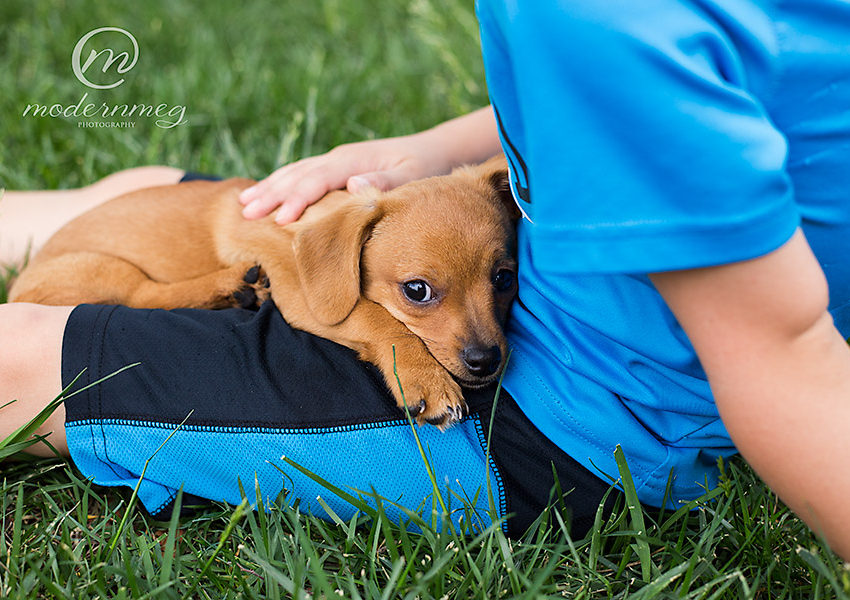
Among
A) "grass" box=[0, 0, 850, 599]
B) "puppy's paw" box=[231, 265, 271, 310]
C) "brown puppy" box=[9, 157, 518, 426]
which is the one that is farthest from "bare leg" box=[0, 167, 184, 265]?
"puppy's paw" box=[231, 265, 271, 310]

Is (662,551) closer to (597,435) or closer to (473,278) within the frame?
(597,435)

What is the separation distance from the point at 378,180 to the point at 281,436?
3.30 feet

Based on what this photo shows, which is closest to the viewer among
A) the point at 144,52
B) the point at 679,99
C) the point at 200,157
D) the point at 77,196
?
the point at 679,99

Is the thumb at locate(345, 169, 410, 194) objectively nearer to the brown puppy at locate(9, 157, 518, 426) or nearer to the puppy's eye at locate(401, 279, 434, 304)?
the brown puppy at locate(9, 157, 518, 426)

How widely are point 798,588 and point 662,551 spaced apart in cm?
31

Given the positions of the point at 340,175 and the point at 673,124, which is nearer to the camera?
the point at 673,124

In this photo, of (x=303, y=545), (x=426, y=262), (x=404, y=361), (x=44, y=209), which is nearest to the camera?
(x=303, y=545)

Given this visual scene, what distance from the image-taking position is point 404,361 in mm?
2156

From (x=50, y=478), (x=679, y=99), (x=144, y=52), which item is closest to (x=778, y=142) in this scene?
(x=679, y=99)

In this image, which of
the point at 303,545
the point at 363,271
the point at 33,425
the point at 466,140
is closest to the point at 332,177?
the point at 363,271

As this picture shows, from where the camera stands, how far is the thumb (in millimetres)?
2629

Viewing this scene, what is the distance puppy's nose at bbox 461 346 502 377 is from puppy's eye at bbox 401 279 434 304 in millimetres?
270

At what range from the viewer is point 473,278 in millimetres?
2311

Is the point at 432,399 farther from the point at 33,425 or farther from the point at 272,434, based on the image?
the point at 33,425
